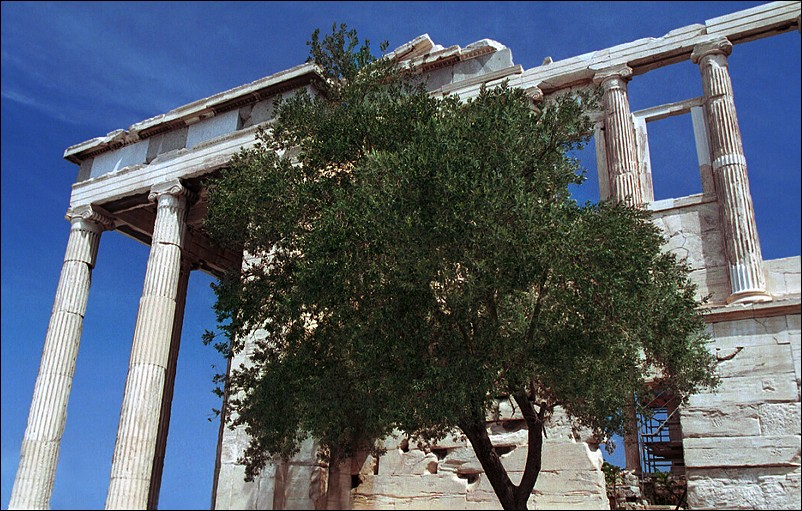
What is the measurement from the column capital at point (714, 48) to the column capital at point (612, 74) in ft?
3.72

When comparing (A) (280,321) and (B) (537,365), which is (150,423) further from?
(B) (537,365)

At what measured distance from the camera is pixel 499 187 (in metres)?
8.41

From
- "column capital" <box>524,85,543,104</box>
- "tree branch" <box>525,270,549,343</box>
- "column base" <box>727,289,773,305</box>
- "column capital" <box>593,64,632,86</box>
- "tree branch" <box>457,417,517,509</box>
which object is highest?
"column capital" <box>593,64,632,86</box>

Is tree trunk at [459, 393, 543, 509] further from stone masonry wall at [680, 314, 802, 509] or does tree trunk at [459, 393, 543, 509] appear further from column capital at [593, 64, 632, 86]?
column capital at [593, 64, 632, 86]

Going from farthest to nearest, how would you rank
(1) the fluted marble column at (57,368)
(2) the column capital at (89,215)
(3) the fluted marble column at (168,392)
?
(2) the column capital at (89,215), (3) the fluted marble column at (168,392), (1) the fluted marble column at (57,368)

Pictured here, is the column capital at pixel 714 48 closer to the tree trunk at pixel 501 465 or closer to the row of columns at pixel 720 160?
the row of columns at pixel 720 160

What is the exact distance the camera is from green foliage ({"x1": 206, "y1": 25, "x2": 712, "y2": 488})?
830cm

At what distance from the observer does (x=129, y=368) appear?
1466 cm

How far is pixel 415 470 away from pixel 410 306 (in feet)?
15.1

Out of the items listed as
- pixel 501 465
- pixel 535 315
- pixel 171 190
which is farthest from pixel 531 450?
pixel 171 190

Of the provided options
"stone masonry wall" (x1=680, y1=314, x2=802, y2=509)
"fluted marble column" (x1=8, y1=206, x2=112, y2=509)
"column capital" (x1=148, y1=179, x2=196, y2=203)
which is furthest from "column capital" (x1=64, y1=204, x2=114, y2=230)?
"stone masonry wall" (x1=680, y1=314, x2=802, y2=509)

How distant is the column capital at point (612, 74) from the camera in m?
13.2

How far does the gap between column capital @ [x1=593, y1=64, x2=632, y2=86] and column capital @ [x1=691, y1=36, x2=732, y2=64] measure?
113cm

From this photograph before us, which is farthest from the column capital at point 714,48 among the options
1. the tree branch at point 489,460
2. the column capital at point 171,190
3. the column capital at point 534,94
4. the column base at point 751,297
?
the column capital at point 171,190
